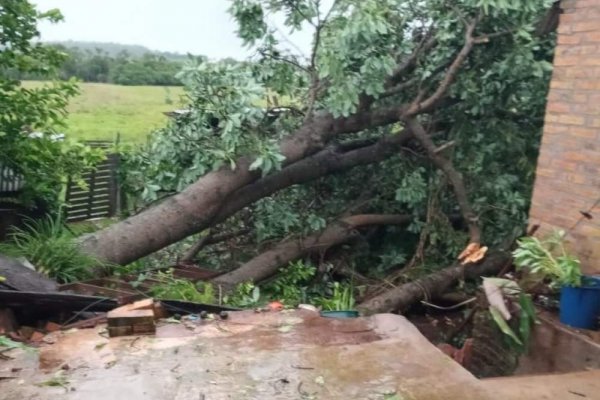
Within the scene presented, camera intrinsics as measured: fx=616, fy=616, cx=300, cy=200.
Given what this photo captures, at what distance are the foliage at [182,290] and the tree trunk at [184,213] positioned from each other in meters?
0.37

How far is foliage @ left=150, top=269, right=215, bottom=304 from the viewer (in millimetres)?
4770

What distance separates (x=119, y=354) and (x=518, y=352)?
9.08ft

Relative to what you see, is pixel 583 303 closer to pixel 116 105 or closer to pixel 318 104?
pixel 318 104

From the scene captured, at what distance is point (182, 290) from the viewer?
4.87 meters

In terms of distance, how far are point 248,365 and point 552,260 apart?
2161 mm

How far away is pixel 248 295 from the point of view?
5320 mm

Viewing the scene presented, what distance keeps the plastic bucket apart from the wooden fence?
24.8ft

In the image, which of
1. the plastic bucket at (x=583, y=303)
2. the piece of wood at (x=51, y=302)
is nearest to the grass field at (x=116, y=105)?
the piece of wood at (x=51, y=302)

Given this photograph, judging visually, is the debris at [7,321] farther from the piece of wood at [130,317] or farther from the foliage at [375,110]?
the foliage at [375,110]

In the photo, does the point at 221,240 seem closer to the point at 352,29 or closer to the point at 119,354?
the point at 352,29

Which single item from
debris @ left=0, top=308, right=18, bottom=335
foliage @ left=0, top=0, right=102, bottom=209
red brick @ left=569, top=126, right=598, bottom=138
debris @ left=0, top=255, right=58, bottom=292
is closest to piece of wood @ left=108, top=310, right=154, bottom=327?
debris @ left=0, top=308, right=18, bottom=335

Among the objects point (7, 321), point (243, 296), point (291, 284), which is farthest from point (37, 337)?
point (291, 284)

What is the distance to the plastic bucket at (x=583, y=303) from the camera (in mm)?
3988

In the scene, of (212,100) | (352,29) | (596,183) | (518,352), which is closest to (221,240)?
(212,100)
